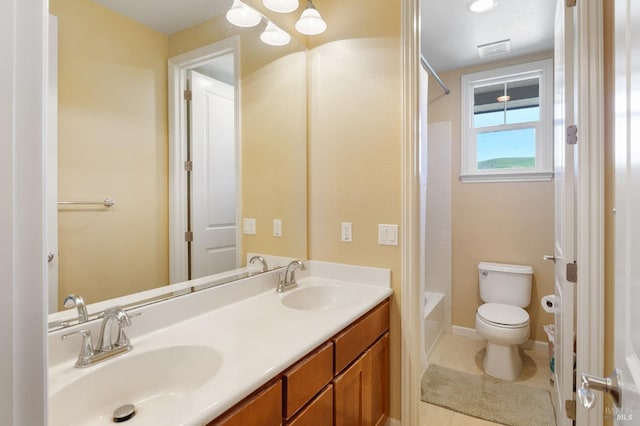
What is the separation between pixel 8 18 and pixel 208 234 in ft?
3.97

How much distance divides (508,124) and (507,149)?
23 cm

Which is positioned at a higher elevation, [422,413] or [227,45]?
[227,45]

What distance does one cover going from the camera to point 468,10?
7.00 ft

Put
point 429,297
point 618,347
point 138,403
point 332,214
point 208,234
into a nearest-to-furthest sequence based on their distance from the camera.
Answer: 1. point 618,347
2. point 138,403
3. point 208,234
4. point 332,214
5. point 429,297

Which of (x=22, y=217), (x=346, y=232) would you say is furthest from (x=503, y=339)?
(x=22, y=217)

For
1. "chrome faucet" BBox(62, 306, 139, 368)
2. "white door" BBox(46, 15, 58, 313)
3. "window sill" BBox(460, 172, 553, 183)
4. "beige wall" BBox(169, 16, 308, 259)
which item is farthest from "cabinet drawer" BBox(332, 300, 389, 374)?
"window sill" BBox(460, 172, 553, 183)

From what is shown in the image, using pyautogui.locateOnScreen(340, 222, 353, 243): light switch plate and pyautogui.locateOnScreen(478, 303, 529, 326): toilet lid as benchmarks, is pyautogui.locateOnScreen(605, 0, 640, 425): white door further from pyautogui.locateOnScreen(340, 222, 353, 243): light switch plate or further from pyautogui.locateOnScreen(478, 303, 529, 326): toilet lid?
pyautogui.locateOnScreen(478, 303, 529, 326): toilet lid

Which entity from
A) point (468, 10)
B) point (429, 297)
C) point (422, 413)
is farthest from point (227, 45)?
point (429, 297)

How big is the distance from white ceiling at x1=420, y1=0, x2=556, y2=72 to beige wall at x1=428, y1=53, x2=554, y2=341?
0.23m

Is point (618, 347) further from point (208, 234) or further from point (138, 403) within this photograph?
point (208, 234)

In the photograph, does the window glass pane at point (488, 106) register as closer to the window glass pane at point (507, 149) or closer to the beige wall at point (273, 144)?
the window glass pane at point (507, 149)

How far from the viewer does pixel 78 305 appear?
37.9 inches

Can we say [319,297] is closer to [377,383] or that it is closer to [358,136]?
→ [377,383]

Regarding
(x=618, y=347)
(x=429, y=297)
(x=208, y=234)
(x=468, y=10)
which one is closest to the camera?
(x=618, y=347)
